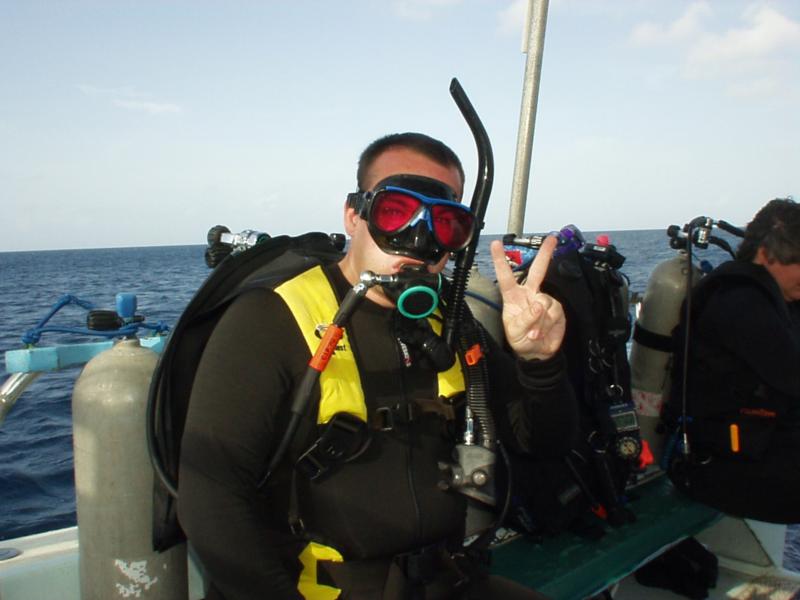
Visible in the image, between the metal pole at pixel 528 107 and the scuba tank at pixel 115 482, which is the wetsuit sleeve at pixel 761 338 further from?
the scuba tank at pixel 115 482

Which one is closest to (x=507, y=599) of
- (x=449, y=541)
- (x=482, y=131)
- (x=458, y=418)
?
(x=449, y=541)

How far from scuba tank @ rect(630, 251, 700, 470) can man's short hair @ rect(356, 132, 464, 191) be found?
2.25m

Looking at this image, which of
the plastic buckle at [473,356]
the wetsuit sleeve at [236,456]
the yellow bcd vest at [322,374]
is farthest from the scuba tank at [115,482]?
the plastic buckle at [473,356]

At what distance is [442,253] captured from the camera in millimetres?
1886

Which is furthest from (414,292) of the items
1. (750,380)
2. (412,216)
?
(750,380)

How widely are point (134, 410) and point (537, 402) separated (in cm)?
121

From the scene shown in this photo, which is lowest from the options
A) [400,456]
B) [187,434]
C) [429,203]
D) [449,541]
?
[449,541]

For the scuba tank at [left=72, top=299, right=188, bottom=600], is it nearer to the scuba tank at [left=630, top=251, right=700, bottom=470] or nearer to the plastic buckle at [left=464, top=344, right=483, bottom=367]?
the plastic buckle at [left=464, top=344, right=483, bottom=367]

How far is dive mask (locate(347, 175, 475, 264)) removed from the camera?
180cm

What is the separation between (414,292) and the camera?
1.67m

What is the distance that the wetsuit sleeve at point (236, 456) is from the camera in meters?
1.54

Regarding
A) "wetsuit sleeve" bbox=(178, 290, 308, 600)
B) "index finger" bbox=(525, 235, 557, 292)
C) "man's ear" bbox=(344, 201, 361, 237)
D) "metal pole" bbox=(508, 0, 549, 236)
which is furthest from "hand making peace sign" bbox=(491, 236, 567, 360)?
"metal pole" bbox=(508, 0, 549, 236)

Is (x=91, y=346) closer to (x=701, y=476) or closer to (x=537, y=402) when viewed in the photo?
(x=537, y=402)

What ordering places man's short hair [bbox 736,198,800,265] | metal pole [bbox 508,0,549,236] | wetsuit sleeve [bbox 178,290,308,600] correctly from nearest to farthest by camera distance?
wetsuit sleeve [bbox 178,290,308,600] < man's short hair [bbox 736,198,800,265] < metal pole [bbox 508,0,549,236]
